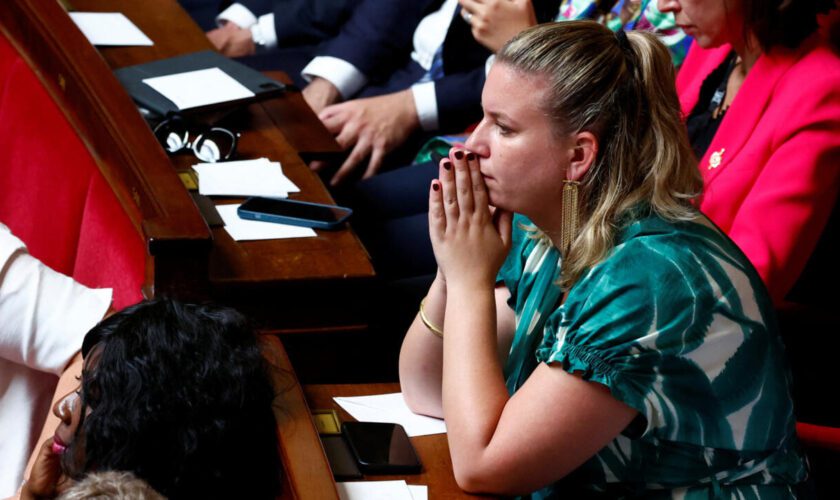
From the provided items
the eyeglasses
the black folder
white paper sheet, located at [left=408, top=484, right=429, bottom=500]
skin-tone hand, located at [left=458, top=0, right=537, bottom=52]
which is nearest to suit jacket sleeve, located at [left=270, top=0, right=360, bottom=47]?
Result: the black folder

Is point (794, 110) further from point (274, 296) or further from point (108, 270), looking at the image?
point (108, 270)

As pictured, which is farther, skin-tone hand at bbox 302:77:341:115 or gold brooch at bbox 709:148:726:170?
skin-tone hand at bbox 302:77:341:115

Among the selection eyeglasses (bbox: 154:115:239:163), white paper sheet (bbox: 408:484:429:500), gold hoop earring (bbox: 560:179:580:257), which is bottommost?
white paper sheet (bbox: 408:484:429:500)

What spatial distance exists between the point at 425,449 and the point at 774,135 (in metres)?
0.93

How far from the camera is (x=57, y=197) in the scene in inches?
88.5

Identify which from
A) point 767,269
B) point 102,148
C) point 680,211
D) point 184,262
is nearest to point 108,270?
point 102,148

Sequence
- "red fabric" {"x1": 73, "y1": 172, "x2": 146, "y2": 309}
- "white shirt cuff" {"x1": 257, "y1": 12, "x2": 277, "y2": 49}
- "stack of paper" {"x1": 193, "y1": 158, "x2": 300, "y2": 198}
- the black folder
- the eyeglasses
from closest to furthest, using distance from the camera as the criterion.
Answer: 1. "red fabric" {"x1": 73, "y1": 172, "x2": 146, "y2": 309}
2. "stack of paper" {"x1": 193, "y1": 158, "x2": 300, "y2": 198}
3. the eyeglasses
4. the black folder
5. "white shirt cuff" {"x1": 257, "y1": 12, "x2": 277, "y2": 49}

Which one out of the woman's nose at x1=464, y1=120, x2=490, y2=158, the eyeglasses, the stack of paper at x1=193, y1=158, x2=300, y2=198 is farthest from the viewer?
the eyeglasses

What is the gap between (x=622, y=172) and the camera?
145 centimetres

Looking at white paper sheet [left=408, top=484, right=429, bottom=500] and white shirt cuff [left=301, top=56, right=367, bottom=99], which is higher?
white shirt cuff [left=301, top=56, right=367, bottom=99]

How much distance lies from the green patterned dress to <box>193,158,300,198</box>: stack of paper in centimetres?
99

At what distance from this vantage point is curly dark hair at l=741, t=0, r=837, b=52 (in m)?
1.96

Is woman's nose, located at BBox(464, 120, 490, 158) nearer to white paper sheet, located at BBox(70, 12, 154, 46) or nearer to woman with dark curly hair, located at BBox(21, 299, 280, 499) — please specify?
woman with dark curly hair, located at BBox(21, 299, 280, 499)

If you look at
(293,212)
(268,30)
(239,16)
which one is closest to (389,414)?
(293,212)
